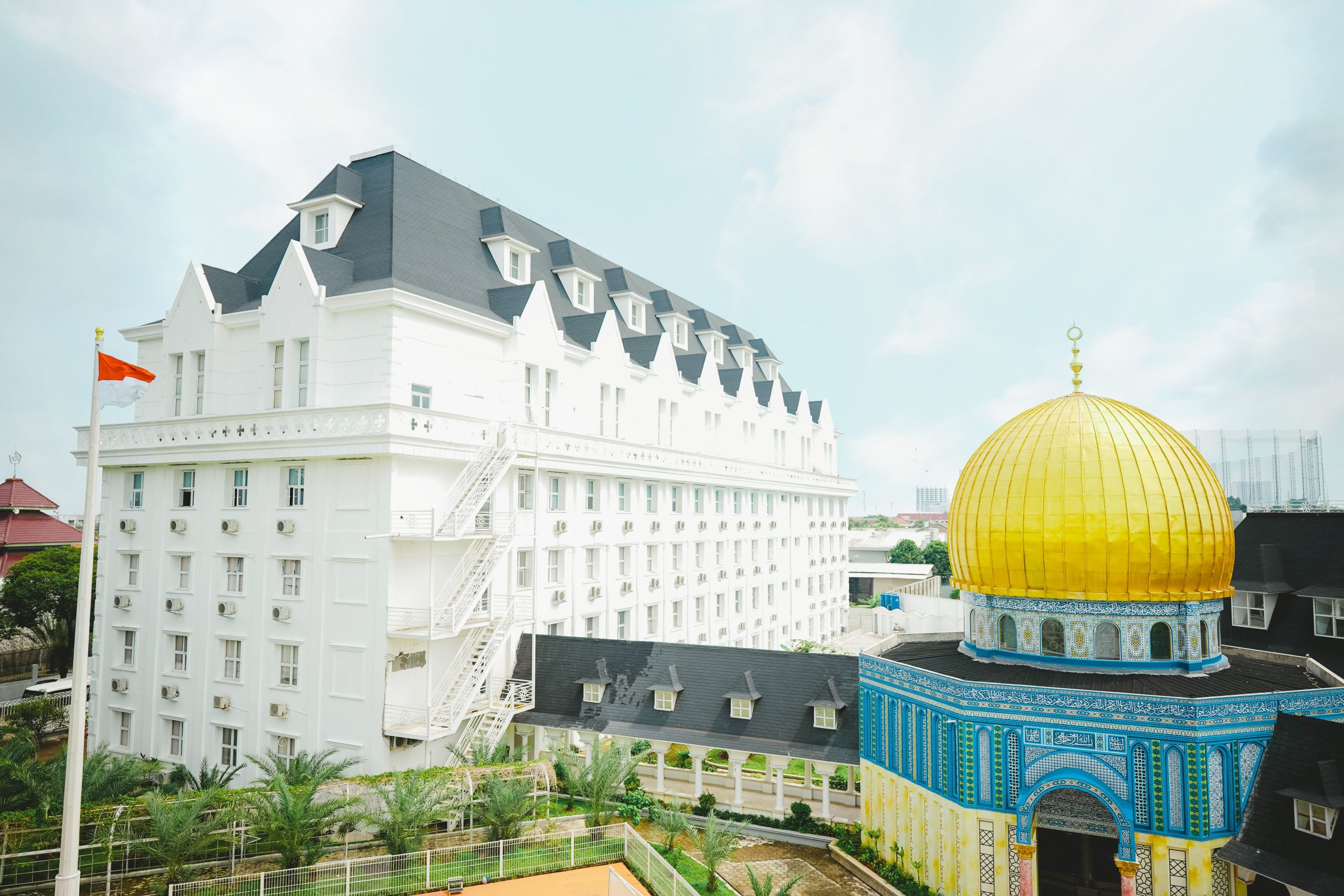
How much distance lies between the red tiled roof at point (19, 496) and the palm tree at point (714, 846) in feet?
192

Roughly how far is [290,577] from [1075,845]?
26124 mm

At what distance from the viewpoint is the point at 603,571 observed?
37.0 metres

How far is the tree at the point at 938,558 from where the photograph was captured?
10250 cm

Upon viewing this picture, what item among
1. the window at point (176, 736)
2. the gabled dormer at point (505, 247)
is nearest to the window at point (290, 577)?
the window at point (176, 736)

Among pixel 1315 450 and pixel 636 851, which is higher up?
pixel 1315 450

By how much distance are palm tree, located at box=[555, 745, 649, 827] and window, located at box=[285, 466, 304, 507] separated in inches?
515

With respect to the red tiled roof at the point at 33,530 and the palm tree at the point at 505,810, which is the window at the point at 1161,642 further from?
the red tiled roof at the point at 33,530

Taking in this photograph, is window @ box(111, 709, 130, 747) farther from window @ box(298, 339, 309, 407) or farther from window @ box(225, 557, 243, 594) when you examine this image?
window @ box(298, 339, 309, 407)

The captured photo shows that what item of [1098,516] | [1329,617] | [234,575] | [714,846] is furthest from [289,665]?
[1329,617]

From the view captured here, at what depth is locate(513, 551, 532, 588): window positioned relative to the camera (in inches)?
1280

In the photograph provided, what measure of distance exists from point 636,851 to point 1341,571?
25050 millimetres

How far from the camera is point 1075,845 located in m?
23.9

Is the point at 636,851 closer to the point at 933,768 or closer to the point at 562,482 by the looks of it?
the point at 933,768

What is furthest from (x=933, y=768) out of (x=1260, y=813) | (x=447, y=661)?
(x=447, y=661)
